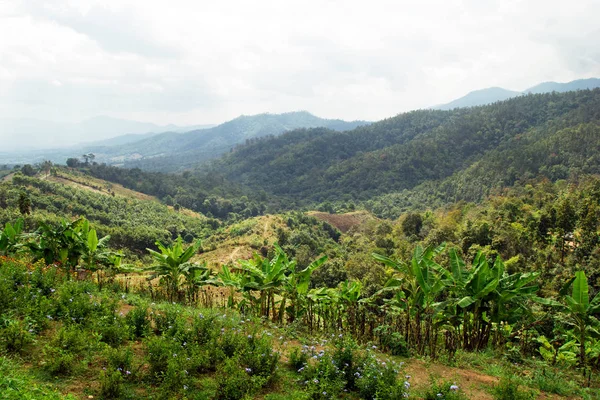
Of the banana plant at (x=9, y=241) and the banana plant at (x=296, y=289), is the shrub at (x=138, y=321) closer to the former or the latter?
the banana plant at (x=296, y=289)

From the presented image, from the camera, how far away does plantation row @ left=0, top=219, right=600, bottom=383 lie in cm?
557

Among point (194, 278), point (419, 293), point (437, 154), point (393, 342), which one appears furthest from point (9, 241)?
point (437, 154)

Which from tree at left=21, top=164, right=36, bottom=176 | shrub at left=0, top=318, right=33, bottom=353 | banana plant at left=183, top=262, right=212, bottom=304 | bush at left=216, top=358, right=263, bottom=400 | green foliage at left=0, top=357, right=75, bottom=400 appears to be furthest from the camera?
tree at left=21, top=164, right=36, bottom=176

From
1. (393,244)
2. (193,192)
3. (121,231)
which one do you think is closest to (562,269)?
(393,244)

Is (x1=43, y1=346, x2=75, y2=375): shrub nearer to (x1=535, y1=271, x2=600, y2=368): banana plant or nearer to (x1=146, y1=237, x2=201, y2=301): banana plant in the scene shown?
(x1=146, y1=237, x2=201, y2=301): banana plant

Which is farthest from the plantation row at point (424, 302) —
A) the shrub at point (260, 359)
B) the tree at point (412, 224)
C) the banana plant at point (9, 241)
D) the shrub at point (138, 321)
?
the tree at point (412, 224)

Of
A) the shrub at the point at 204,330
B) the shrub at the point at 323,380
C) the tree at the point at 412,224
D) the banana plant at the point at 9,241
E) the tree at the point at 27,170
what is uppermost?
the tree at the point at 27,170

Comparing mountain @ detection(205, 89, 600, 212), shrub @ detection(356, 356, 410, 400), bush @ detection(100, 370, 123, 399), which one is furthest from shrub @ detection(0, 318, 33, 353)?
mountain @ detection(205, 89, 600, 212)

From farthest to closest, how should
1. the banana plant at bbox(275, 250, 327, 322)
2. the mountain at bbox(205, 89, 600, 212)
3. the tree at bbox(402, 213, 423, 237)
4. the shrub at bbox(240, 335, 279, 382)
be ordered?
the mountain at bbox(205, 89, 600, 212), the tree at bbox(402, 213, 423, 237), the banana plant at bbox(275, 250, 327, 322), the shrub at bbox(240, 335, 279, 382)

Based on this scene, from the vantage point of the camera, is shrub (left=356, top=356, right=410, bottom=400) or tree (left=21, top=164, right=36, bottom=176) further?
tree (left=21, top=164, right=36, bottom=176)

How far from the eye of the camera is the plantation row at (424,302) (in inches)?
219

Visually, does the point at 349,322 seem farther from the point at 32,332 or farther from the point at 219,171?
the point at 219,171

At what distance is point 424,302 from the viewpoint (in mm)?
5852

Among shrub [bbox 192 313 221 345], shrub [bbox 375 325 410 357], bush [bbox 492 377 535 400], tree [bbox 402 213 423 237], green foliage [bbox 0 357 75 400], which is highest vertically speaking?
green foliage [bbox 0 357 75 400]
